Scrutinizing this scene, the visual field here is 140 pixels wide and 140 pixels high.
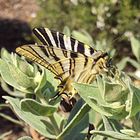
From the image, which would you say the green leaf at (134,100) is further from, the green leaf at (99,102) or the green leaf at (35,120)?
the green leaf at (35,120)

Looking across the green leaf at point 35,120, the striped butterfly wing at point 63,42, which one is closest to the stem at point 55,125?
the green leaf at point 35,120

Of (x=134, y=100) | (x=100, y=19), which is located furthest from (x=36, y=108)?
(x=100, y=19)

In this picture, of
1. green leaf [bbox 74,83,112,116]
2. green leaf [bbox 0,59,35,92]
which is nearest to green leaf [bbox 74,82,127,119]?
green leaf [bbox 74,83,112,116]

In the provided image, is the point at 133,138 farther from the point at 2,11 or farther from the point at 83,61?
the point at 2,11

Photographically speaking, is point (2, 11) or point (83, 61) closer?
point (83, 61)

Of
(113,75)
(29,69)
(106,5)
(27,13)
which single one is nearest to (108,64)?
(113,75)

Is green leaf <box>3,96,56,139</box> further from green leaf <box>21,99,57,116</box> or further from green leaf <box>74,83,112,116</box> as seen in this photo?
green leaf <box>74,83,112,116</box>

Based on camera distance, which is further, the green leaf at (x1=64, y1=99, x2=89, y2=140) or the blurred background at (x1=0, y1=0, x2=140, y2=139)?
the blurred background at (x1=0, y1=0, x2=140, y2=139)
